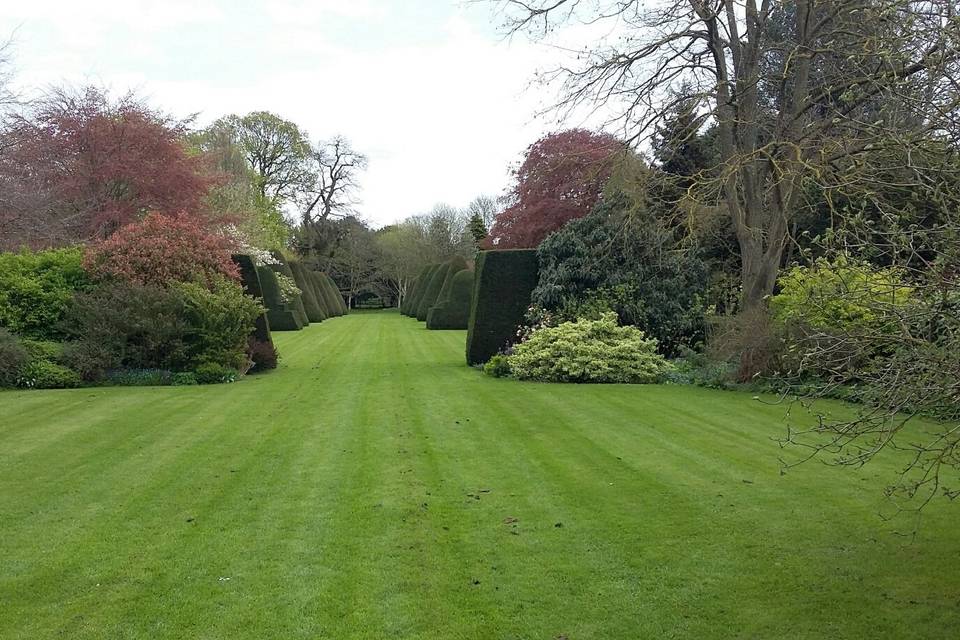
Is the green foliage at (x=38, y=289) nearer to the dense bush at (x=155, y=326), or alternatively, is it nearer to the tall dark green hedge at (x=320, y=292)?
the dense bush at (x=155, y=326)

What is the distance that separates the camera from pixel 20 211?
15781mm

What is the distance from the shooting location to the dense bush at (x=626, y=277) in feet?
50.7

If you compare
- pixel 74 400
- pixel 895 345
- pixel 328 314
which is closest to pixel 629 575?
pixel 895 345

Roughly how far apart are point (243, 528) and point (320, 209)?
51652 mm

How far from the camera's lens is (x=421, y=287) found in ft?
140

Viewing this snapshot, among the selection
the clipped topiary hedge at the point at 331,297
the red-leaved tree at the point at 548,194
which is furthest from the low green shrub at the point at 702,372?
the clipped topiary hedge at the point at 331,297

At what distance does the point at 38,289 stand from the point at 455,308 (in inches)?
732

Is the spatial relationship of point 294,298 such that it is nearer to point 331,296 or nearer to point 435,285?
point 435,285

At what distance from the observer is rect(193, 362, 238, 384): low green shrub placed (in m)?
13.3

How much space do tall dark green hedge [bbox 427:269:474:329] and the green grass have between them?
20.7m

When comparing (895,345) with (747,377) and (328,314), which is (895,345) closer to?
(747,377)

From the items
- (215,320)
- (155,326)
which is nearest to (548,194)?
(215,320)

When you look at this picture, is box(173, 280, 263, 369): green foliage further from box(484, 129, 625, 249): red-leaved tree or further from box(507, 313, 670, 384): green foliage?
box(484, 129, 625, 249): red-leaved tree

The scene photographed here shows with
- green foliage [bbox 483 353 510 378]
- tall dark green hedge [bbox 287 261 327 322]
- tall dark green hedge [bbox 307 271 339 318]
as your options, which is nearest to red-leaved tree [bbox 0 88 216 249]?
green foliage [bbox 483 353 510 378]
